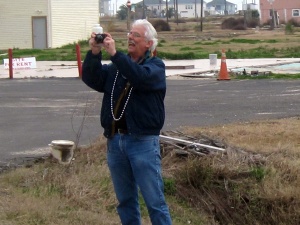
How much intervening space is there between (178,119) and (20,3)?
36985 millimetres

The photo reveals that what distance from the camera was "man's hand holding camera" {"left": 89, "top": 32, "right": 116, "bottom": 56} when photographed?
5828 mm

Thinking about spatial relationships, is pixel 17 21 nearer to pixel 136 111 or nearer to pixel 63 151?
pixel 63 151

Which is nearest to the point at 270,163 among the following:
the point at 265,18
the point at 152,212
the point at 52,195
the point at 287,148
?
the point at 287,148

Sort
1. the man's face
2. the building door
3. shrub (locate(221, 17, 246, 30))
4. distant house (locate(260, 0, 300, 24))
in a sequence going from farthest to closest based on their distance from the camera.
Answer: distant house (locate(260, 0, 300, 24)) < shrub (locate(221, 17, 246, 30)) < the building door < the man's face

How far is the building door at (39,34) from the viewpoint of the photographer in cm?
4947

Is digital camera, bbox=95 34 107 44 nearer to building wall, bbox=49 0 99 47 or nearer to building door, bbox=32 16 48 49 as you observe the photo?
building wall, bbox=49 0 99 47

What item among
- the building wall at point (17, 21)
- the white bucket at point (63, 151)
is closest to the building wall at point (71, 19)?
the building wall at point (17, 21)

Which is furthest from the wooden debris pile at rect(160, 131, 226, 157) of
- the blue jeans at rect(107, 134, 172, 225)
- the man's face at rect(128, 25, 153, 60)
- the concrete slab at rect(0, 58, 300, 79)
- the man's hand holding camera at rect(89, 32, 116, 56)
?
the concrete slab at rect(0, 58, 300, 79)

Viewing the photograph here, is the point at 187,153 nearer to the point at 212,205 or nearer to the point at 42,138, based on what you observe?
the point at 212,205

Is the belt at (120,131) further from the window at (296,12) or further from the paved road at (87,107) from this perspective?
the window at (296,12)

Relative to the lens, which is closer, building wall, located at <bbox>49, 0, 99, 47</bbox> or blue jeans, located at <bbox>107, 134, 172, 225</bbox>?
blue jeans, located at <bbox>107, 134, 172, 225</bbox>

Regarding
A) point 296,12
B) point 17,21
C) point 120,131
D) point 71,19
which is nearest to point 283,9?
point 296,12

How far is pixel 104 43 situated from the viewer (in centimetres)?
586

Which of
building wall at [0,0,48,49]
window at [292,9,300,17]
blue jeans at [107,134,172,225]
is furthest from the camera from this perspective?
window at [292,9,300,17]
